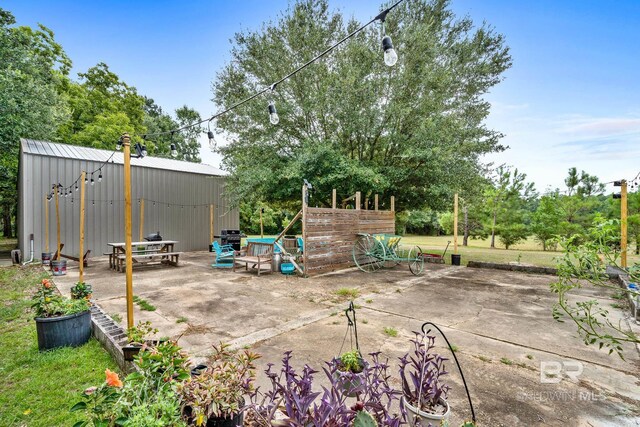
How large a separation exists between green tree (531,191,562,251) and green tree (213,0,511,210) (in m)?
5.59

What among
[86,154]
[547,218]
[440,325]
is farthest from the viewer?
[547,218]

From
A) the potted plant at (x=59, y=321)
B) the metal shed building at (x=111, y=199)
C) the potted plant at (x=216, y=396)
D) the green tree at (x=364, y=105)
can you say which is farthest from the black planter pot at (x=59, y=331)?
the metal shed building at (x=111, y=199)

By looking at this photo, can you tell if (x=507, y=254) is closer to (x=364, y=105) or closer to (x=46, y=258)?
(x=364, y=105)

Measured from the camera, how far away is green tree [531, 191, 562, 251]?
13119 millimetres

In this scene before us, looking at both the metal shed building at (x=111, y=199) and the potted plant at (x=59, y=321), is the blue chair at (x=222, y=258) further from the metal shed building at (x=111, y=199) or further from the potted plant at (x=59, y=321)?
the metal shed building at (x=111, y=199)

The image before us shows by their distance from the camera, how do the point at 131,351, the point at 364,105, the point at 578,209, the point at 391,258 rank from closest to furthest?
the point at 131,351 < the point at 391,258 < the point at 364,105 < the point at 578,209

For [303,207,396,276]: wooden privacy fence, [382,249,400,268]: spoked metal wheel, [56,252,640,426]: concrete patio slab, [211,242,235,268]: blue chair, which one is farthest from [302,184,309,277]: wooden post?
[211,242,235,268]: blue chair

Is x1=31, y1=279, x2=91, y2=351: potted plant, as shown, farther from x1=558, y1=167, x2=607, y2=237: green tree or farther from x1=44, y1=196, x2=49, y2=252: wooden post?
x1=558, y1=167, x2=607, y2=237: green tree

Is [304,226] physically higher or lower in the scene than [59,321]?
higher

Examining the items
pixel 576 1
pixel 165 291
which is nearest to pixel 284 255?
pixel 165 291

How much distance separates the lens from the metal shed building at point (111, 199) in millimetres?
9398

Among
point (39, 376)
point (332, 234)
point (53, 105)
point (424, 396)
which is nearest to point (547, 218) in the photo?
point (332, 234)

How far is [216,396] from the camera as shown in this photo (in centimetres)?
139

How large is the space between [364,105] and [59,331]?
8579mm
